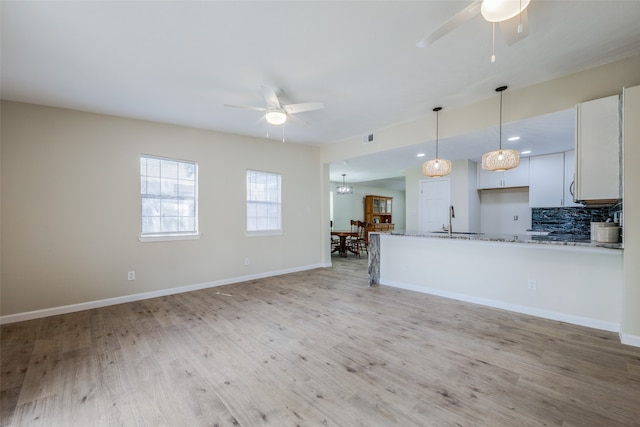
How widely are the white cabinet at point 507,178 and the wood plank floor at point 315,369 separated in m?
3.55

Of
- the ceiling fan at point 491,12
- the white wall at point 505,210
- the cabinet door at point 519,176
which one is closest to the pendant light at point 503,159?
the ceiling fan at point 491,12

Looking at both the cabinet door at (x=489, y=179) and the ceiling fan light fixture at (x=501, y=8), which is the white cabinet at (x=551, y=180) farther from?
the ceiling fan light fixture at (x=501, y=8)

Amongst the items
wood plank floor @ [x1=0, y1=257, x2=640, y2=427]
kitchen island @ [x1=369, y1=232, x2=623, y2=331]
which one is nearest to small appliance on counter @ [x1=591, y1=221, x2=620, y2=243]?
kitchen island @ [x1=369, y1=232, x2=623, y2=331]

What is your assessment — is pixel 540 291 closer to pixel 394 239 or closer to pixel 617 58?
pixel 394 239

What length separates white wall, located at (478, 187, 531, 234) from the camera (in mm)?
6008

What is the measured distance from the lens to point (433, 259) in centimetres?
416

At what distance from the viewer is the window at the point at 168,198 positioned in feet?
13.8

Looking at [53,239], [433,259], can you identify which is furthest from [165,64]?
[433,259]

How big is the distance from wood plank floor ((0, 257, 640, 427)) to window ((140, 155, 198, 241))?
4.43 ft

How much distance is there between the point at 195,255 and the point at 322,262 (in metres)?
2.83

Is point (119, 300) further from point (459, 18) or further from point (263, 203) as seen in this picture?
point (459, 18)

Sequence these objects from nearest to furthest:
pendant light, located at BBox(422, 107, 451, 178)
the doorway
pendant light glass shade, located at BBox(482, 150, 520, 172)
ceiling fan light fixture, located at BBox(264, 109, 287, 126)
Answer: ceiling fan light fixture, located at BBox(264, 109, 287, 126)
pendant light glass shade, located at BBox(482, 150, 520, 172)
pendant light, located at BBox(422, 107, 451, 178)
the doorway

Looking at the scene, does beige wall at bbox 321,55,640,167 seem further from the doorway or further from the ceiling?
the doorway

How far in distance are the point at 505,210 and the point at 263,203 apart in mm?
5568
